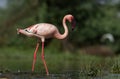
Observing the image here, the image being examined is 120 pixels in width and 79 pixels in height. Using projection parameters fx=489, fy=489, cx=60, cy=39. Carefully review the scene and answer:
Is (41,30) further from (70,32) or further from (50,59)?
(70,32)

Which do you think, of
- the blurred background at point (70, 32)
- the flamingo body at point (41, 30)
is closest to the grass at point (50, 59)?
the blurred background at point (70, 32)

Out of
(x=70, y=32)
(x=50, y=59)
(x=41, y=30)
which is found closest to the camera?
(x=41, y=30)

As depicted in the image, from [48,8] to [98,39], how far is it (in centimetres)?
387

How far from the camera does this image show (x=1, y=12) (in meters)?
33.8

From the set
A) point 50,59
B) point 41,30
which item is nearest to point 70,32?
point 50,59

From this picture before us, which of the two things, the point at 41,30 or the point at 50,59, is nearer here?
the point at 41,30

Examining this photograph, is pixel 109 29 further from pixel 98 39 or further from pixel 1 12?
pixel 1 12

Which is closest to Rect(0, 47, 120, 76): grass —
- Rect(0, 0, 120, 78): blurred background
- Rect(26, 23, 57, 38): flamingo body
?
Rect(0, 0, 120, 78): blurred background

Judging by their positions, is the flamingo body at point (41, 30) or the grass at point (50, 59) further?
the grass at point (50, 59)

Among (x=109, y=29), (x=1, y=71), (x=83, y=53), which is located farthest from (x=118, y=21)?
(x=1, y=71)

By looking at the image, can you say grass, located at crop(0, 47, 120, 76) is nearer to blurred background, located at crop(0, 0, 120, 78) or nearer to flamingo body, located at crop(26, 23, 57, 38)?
blurred background, located at crop(0, 0, 120, 78)

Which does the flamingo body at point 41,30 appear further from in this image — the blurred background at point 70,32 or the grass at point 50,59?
the blurred background at point 70,32

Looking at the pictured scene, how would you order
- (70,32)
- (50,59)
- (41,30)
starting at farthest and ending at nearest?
(70,32) < (50,59) < (41,30)

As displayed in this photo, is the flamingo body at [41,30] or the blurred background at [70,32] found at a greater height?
the blurred background at [70,32]
